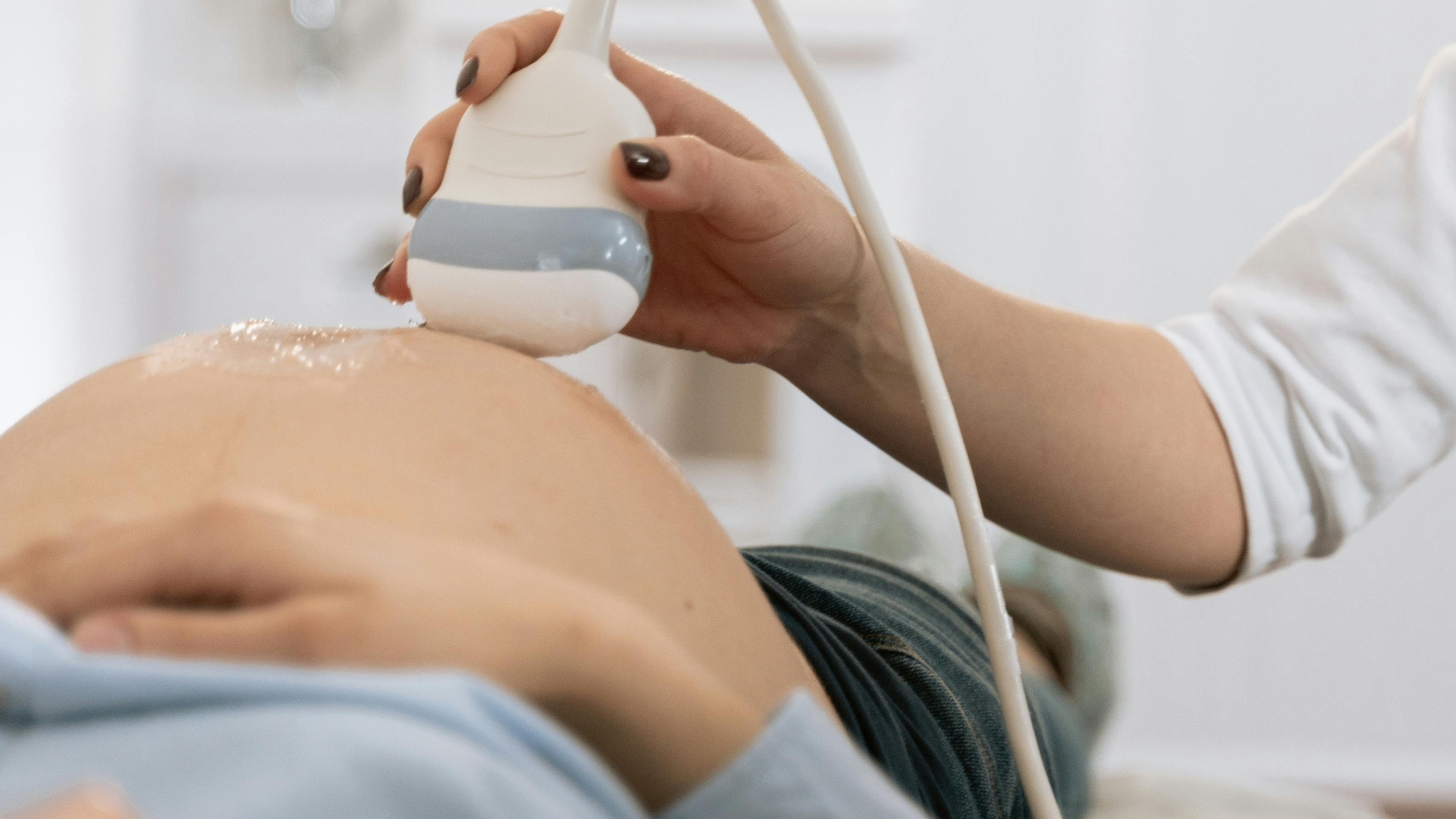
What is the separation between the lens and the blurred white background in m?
2.04

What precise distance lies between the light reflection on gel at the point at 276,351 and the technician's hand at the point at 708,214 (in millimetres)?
77

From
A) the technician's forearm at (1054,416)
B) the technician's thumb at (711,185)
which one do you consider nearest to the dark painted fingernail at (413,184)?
the technician's thumb at (711,185)

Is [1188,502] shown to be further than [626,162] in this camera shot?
Yes

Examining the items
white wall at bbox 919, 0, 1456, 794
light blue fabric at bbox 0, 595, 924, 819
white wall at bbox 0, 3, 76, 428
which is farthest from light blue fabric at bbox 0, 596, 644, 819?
white wall at bbox 919, 0, 1456, 794

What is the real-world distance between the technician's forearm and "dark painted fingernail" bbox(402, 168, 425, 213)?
21 centimetres

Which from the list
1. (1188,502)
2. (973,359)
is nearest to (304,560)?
(973,359)

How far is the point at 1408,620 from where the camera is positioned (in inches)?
87.0

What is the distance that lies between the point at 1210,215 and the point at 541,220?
212 cm

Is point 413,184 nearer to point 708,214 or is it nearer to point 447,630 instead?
point 708,214

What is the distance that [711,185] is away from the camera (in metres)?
0.50

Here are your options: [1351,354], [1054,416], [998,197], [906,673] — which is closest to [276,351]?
[906,673]

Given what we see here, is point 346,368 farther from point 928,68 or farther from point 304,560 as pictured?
point 928,68

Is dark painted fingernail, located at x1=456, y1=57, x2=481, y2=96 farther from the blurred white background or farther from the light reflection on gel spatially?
the blurred white background

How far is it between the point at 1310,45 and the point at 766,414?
126cm
